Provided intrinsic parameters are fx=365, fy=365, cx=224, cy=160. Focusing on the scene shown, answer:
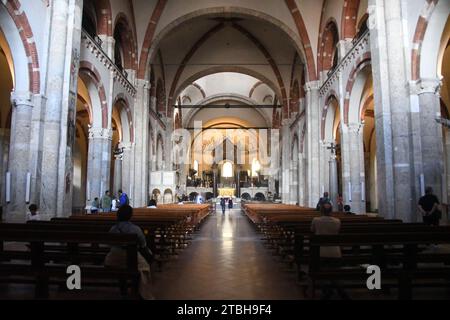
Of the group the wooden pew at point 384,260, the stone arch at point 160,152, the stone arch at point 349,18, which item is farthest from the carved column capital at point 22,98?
the stone arch at point 160,152

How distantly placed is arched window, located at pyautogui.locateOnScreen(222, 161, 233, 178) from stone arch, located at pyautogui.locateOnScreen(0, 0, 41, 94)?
129 ft

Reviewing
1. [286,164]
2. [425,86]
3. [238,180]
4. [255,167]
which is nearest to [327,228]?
[425,86]

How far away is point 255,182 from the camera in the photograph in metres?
45.3

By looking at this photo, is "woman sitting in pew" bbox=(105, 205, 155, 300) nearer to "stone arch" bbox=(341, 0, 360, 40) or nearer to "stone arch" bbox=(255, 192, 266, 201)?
"stone arch" bbox=(341, 0, 360, 40)

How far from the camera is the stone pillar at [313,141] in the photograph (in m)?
19.5

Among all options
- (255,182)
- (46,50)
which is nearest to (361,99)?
(46,50)

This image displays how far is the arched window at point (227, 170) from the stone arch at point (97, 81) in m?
33.7

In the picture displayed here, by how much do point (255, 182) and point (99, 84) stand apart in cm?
3218

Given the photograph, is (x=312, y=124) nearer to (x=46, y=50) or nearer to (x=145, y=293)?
(x=46, y=50)

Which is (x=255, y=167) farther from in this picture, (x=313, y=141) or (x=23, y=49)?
(x=23, y=49)

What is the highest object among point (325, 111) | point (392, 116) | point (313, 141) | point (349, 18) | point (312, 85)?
point (349, 18)

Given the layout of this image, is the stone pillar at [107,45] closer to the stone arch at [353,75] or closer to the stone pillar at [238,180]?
the stone arch at [353,75]

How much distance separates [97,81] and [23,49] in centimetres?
503

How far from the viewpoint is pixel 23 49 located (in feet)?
31.9
